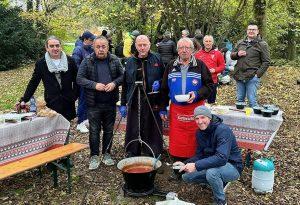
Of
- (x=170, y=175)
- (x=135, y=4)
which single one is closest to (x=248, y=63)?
(x=170, y=175)

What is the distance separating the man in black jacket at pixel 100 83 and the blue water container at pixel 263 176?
82.3 inches

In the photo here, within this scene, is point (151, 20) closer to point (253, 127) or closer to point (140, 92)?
point (140, 92)

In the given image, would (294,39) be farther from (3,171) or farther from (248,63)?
(3,171)

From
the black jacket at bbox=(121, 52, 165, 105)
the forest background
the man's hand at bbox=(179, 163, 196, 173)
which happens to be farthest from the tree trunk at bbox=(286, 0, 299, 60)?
the man's hand at bbox=(179, 163, 196, 173)

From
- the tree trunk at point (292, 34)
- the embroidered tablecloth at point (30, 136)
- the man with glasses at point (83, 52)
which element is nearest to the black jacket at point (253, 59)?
the man with glasses at point (83, 52)

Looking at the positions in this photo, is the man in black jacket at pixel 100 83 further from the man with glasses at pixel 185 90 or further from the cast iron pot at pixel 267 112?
the cast iron pot at pixel 267 112

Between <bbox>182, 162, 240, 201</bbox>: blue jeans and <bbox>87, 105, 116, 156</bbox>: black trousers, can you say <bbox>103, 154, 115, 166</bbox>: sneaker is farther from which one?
<bbox>182, 162, 240, 201</bbox>: blue jeans

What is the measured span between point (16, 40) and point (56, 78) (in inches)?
543

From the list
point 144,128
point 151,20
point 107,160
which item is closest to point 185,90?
point 144,128

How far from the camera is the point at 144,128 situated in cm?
545

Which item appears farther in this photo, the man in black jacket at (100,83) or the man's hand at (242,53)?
the man's hand at (242,53)

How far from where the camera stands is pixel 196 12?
43.4 ft

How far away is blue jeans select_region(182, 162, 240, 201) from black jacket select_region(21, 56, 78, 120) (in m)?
2.14

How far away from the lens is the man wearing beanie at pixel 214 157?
424 centimetres
